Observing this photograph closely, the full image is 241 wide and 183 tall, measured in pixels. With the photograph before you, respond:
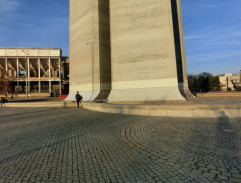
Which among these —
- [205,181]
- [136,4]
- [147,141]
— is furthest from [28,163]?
[136,4]

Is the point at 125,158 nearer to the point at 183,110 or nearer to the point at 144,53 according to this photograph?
the point at 183,110

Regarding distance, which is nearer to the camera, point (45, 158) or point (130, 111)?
point (45, 158)

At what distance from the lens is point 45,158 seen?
12.3 feet

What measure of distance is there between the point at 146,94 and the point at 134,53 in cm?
561

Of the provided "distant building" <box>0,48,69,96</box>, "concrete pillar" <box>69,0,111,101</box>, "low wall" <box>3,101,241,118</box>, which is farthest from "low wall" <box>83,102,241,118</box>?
"distant building" <box>0,48,69,96</box>

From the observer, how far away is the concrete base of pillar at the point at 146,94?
16.7 metres

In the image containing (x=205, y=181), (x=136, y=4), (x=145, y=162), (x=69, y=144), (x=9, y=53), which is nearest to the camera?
(x=205, y=181)

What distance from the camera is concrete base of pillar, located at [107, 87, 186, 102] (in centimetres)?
1673

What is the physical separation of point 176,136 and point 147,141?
1204mm

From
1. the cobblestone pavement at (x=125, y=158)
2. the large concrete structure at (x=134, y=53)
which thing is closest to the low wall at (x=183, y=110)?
the cobblestone pavement at (x=125, y=158)

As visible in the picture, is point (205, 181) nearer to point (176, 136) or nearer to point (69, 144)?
point (176, 136)

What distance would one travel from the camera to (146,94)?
706 inches

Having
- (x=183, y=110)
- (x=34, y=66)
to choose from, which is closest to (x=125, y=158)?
(x=183, y=110)

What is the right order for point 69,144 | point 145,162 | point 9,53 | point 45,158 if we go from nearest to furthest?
point 145,162 < point 45,158 < point 69,144 < point 9,53
